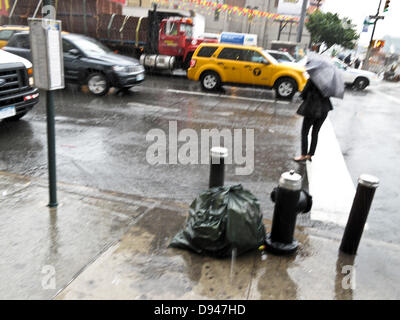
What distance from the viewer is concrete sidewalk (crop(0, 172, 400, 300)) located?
279 centimetres

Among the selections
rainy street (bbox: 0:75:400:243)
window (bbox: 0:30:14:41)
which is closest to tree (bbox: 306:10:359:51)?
rainy street (bbox: 0:75:400:243)

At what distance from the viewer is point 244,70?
12.7 meters

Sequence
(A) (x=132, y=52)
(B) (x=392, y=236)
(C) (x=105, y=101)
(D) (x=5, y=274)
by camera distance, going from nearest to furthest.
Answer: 1. (D) (x=5, y=274)
2. (B) (x=392, y=236)
3. (C) (x=105, y=101)
4. (A) (x=132, y=52)

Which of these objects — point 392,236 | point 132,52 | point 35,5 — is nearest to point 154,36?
point 132,52

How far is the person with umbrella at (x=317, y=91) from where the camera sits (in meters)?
5.57

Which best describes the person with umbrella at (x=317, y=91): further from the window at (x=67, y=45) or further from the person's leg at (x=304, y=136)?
the window at (x=67, y=45)

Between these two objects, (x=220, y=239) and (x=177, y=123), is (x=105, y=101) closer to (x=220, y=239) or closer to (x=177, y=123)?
(x=177, y=123)

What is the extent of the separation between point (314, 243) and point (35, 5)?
19343 mm

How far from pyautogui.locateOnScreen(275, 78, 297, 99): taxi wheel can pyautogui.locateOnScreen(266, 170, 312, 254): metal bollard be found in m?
9.69

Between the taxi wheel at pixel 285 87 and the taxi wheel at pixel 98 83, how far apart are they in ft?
19.2

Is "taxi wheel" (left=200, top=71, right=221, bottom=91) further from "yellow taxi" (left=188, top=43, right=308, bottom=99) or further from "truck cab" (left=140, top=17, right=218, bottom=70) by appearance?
"truck cab" (left=140, top=17, right=218, bottom=70)

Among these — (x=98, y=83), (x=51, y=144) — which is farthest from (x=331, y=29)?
(x=51, y=144)

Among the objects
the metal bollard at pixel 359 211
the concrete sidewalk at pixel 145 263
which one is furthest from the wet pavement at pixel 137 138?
the metal bollard at pixel 359 211

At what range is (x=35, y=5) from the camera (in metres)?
18.0
